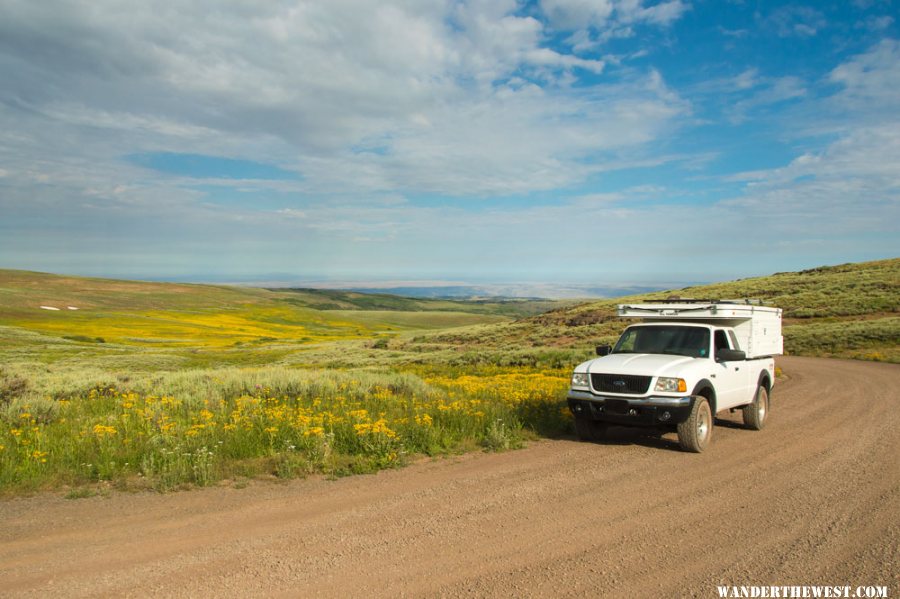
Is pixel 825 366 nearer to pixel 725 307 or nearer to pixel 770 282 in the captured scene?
pixel 725 307

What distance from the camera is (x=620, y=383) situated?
9.34 m

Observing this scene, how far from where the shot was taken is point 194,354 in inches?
1655

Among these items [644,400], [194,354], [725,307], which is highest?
[725,307]

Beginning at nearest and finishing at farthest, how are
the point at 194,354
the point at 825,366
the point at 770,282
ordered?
the point at 825,366
the point at 194,354
the point at 770,282

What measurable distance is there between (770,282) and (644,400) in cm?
6529

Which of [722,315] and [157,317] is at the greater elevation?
[722,315]

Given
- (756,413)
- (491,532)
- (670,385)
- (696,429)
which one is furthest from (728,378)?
(491,532)

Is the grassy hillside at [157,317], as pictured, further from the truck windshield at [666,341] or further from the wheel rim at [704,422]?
the wheel rim at [704,422]

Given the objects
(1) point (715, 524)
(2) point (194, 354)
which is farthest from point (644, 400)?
(2) point (194, 354)

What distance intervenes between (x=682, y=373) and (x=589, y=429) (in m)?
1.84

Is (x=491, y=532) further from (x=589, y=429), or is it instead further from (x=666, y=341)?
(x=666, y=341)

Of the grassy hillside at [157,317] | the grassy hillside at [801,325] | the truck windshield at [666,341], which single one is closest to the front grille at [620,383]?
the truck windshield at [666,341]

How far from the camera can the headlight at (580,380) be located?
31.9 ft

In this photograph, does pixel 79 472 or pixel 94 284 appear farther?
pixel 94 284
